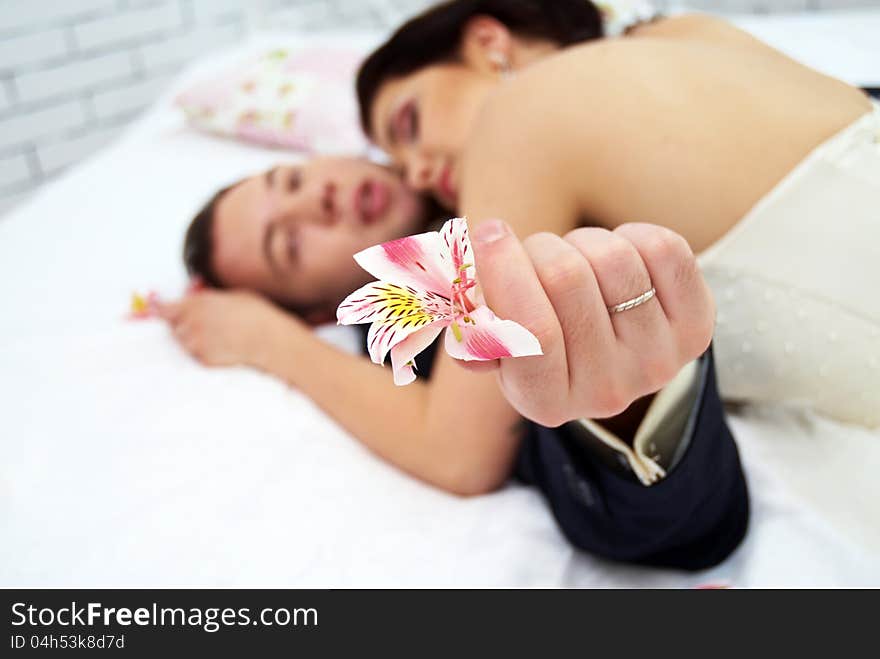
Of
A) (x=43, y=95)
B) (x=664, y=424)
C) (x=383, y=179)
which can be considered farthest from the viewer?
(x=43, y=95)

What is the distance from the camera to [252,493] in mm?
893

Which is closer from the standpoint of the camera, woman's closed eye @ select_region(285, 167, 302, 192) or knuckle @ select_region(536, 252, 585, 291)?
knuckle @ select_region(536, 252, 585, 291)

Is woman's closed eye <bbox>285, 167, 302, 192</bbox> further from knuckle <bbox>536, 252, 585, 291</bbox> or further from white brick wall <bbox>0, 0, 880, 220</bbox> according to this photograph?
white brick wall <bbox>0, 0, 880, 220</bbox>

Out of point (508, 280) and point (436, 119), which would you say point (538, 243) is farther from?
point (436, 119)

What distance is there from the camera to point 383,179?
1162mm

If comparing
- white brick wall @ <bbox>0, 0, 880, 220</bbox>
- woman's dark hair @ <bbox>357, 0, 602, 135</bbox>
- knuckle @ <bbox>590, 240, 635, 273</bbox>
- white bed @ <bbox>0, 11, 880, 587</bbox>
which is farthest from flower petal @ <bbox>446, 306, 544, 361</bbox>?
white brick wall @ <bbox>0, 0, 880, 220</bbox>

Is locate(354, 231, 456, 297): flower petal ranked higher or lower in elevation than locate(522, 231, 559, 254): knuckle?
higher

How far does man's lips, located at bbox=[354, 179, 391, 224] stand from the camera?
3.66ft

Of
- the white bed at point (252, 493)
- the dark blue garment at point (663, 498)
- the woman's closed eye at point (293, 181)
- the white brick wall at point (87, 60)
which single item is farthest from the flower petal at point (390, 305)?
the white brick wall at point (87, 60)

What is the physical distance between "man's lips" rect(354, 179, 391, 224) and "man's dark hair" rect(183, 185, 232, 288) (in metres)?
0.23

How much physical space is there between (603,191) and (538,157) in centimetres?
6

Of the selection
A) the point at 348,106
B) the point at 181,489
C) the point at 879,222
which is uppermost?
the point at 879,222

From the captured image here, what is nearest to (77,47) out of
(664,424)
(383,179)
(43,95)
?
(43,95)
